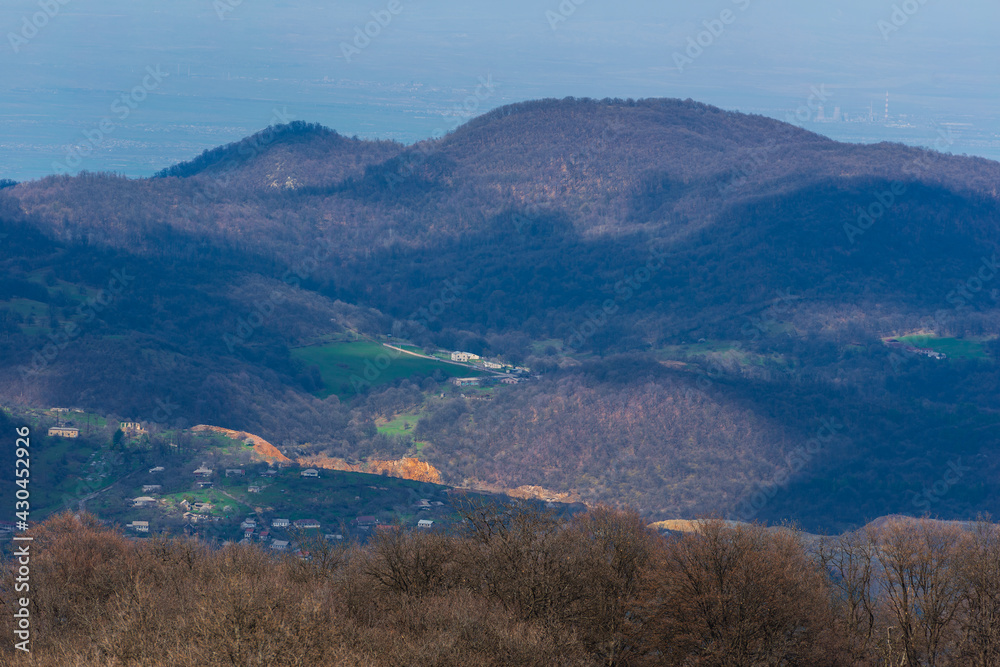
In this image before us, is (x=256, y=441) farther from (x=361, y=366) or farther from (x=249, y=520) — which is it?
(x=361, y=366)

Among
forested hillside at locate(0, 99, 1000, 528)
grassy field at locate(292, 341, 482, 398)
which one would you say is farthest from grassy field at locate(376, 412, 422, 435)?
grassy field at locate(292, 341, 482, 398)

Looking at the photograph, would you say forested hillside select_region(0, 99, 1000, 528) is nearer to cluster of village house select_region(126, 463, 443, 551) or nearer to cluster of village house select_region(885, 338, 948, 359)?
cluster of village house select_region(885, 338, 948, 359)

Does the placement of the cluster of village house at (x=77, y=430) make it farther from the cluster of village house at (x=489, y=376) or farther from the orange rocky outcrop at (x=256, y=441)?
the cluster of village house at (x=489, y=376)

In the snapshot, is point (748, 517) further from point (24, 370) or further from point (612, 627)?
point (24, 370)

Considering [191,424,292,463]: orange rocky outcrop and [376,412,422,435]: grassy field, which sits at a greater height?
[376,412,422,435]: grassy field

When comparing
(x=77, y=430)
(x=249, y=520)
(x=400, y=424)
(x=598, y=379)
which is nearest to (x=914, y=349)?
(x=598, y=379)
